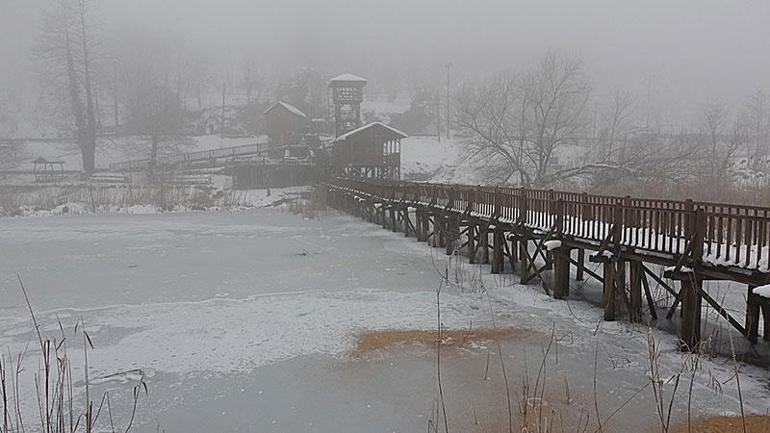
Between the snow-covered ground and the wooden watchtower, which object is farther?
the snow-covered ground

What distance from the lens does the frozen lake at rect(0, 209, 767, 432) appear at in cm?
655

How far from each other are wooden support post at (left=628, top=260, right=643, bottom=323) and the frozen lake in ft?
1.42

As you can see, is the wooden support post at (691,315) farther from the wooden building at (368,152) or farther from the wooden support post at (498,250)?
the wooden building at (368,152)

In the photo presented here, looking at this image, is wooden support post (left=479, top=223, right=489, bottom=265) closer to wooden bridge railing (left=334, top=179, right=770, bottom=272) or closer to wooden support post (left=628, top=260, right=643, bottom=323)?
wooden bridge railing (left=334, top=179, right=770, bottom=272)

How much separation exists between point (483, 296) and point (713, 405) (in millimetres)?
5599

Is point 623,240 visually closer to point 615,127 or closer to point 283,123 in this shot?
point 615,127

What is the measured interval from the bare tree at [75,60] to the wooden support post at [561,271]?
4592 cm

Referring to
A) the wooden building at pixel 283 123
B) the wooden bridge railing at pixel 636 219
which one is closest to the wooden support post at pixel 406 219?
the wooden bridge railing at pixel 636 219

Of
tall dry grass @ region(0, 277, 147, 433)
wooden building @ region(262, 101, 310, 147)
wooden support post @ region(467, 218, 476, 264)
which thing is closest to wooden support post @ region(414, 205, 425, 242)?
wooden support post @ region(467, 218, 476, 264)

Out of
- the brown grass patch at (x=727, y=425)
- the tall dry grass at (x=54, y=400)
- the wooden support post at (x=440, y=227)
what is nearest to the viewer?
the tall dry grass at (x=54, y=400)

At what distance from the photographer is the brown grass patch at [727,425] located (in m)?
5.89

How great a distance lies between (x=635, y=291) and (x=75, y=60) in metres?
53.2

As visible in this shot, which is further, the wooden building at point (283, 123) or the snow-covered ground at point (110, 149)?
the wooden building at point (283, 123)

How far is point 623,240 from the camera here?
966 cm
